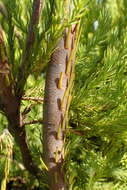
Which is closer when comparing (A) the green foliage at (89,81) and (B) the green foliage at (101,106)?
(A) the green foliage at (89,81)

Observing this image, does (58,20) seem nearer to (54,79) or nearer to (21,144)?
(54,79)

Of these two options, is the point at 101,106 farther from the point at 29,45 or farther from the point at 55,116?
the point at 29,45

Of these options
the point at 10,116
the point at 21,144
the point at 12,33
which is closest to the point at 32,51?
the point at 12,33

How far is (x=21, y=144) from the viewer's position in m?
0.88

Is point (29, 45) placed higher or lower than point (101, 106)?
higher

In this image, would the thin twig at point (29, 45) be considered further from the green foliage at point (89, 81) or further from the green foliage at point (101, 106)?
the green foliage at point (101, 106)

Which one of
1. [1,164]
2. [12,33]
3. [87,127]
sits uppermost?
[12,33]

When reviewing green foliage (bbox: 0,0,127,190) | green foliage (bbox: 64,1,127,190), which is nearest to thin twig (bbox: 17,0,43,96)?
green foliage (bbox: 0,0,127,190)

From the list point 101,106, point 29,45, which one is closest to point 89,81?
point 101,106

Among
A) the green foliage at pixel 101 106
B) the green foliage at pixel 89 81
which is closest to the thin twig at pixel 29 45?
the green foliage at pixel 89 81

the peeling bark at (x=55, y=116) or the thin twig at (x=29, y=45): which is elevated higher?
the thin twig at (x=29, y=45)

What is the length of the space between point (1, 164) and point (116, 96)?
0.39 meters

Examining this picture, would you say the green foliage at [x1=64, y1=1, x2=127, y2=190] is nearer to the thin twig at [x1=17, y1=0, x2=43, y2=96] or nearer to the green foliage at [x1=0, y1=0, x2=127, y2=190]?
the green foliage at [x1=0, y1=0, x2=127, y2=190]

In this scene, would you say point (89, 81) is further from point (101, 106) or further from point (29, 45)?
point (29, 45)
